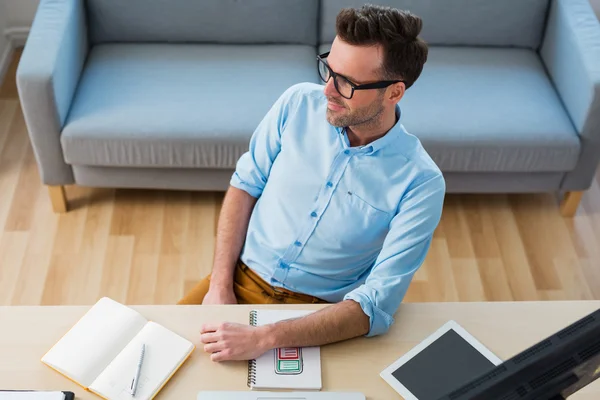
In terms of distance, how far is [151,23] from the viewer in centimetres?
298

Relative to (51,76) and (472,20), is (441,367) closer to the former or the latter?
(51,76)

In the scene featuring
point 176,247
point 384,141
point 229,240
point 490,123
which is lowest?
point 176,247

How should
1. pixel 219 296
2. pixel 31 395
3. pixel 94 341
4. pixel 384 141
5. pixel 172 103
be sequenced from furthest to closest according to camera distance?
1. pixel 172 103
2. pixel 219 296
3. pixel 384 141
4. pixel 94 341
5. pixel 31 395

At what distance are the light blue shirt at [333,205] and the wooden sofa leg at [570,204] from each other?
4.44 feet

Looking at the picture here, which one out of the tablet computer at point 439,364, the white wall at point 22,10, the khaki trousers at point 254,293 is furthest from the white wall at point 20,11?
the tablet computer at point 439,364

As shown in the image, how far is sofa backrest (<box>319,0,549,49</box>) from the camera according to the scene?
2984 millimetres

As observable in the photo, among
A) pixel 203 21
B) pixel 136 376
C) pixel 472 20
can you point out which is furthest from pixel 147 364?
pixel 472 20

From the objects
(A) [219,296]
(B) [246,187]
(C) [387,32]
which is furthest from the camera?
(B) [246,187]

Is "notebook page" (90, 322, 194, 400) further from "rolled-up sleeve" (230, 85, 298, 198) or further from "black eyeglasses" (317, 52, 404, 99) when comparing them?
"black eyeglasses" (317, 52, 404, 99)

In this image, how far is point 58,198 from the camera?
9.41ft

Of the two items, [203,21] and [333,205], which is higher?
[333,205]

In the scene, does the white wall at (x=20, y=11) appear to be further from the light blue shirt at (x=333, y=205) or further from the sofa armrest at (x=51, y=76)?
the light blue shirt at (x=333, y=205)

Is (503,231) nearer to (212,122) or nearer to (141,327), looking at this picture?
(212,122)

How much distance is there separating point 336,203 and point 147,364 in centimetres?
60
